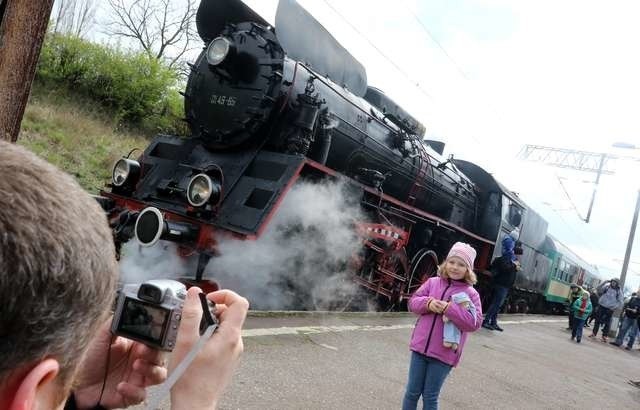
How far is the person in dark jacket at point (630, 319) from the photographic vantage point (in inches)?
504

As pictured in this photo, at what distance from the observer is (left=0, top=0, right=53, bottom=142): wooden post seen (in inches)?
160

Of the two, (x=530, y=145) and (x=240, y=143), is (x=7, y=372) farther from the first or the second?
(x=530, y=145)

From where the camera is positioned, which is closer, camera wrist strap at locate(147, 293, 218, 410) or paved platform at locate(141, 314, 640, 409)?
camera wrist strap at locate(147, 293, 218, 410)

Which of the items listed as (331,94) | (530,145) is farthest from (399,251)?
(530,145)

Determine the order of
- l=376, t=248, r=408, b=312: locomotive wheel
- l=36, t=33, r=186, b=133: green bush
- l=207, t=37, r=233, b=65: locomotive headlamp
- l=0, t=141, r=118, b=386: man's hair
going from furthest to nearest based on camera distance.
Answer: l=36, t=33, r=186, b=133: green bush → l=376, t=248, r=408, b=312: locomotive wheel → l=207, t=37, r=233, b=65: locomotive headlamp → l=0, t=141, r=118, b=386: man's hair

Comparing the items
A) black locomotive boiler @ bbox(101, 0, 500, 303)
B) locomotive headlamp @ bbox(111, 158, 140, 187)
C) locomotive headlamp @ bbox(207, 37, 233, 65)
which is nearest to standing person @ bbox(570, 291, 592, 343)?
black locomotive boiler @ bbox(101, 0, 500, 303)

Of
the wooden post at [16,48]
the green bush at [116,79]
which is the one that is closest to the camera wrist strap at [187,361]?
the wooden post at [16,48]

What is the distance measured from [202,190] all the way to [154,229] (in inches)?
28.7

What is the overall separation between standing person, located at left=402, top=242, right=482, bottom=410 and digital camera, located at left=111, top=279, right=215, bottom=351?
8.17 feet

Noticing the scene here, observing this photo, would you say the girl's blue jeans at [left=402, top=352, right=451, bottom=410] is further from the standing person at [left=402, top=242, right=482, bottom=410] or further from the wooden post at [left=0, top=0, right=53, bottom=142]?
the wooden post at [left=0, top=0, right=53, bottom=142]

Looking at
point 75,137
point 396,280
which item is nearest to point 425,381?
point 396,280

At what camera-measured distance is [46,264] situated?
666 millimetres

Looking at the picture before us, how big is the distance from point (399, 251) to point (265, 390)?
4634 millimetres

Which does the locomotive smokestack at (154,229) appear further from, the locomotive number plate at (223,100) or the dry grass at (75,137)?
the dry grass at (75,137)
